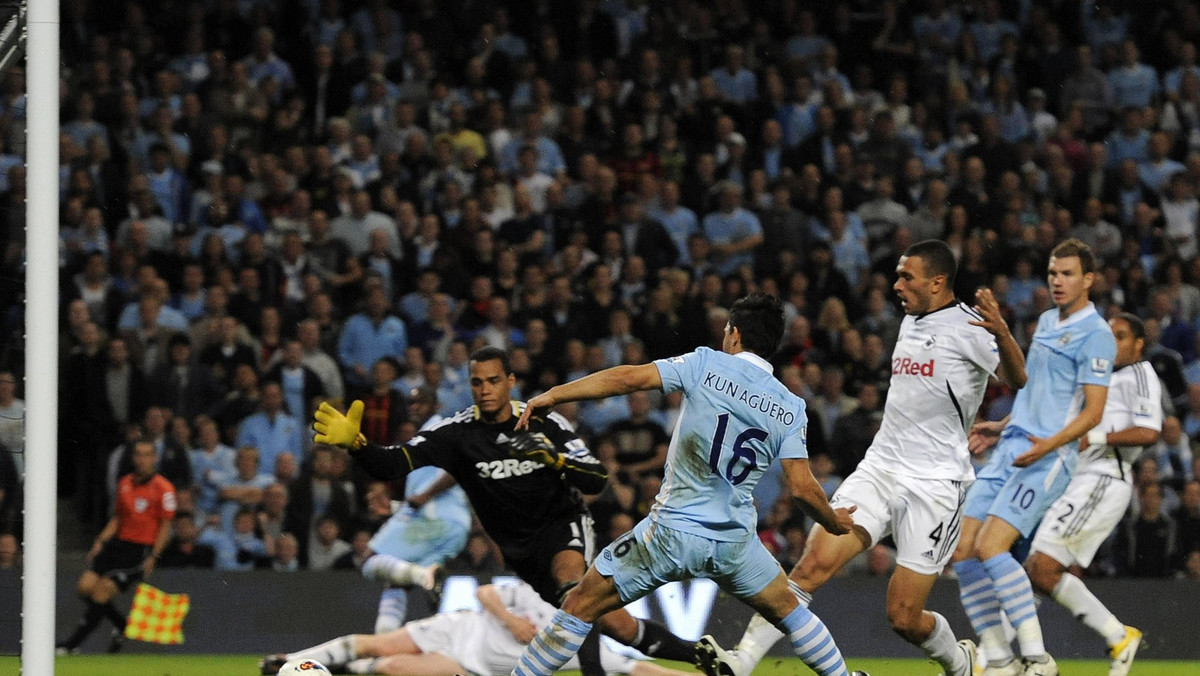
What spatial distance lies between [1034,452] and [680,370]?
8.66 ft

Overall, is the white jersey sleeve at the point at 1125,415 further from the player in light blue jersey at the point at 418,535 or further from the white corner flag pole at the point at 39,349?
the white corner flag pole at the point at 39,349

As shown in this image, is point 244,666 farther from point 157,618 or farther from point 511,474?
point 511,474

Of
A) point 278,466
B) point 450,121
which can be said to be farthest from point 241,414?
point 450,121

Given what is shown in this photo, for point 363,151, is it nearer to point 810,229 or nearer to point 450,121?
point 450,121

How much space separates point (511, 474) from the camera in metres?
8.63

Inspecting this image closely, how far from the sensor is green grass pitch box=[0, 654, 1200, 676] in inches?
420

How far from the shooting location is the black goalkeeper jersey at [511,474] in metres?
8.30

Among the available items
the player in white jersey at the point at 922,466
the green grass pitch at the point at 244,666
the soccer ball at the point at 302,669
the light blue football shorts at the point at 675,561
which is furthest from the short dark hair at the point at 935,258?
the soccer ball at the point at 302,669

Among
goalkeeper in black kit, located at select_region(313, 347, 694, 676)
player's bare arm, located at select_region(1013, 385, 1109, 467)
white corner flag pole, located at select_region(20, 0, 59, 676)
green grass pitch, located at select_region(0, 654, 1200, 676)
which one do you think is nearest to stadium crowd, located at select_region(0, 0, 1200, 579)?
green grass pitch, located at select_region(0, 654, 1200, 676)

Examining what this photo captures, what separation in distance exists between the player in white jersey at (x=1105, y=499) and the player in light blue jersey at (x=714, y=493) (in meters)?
2.86

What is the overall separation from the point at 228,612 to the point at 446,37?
7.32 meters

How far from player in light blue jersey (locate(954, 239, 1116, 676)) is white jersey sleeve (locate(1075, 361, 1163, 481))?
0.68 m

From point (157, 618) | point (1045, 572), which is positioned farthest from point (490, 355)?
point (157, 618)

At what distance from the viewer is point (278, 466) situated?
1328cm
